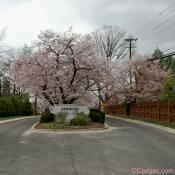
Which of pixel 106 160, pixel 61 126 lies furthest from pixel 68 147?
pixel 61 126

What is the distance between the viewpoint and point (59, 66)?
129 feet

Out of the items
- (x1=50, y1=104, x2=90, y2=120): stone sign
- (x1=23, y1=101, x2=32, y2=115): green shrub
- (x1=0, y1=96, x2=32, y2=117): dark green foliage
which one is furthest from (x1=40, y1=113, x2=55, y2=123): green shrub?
(x1=23, y1=101, x2=32, y2=115): green shrub

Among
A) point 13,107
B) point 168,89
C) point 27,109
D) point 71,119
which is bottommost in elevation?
point 71,119

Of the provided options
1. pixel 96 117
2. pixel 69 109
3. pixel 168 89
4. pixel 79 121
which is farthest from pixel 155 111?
pixel 168 89

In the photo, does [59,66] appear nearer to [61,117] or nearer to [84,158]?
[61,117]

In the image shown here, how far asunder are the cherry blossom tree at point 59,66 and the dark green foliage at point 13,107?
22.0m

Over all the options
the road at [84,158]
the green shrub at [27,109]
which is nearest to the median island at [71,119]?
the road at [84,158]

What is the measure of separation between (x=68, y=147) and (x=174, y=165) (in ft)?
21.0

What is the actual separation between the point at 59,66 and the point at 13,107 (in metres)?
29.6

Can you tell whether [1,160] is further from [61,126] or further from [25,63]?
[25,63]

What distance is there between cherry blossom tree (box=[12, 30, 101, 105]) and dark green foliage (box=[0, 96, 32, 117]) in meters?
22.0

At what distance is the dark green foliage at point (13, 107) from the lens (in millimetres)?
61938

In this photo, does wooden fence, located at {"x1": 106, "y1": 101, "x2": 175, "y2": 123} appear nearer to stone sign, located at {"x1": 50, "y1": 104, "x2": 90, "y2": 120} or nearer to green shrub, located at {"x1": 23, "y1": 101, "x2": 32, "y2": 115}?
stone sign, located at {"x1": 50, "y1": 104, "x2": 90, "y2": 120}

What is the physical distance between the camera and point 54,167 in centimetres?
1262
